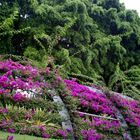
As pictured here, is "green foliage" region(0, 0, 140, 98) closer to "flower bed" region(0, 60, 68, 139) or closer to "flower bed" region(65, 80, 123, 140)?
"flower bed" region(65, 80, 123, 140)

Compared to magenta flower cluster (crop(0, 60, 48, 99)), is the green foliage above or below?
above

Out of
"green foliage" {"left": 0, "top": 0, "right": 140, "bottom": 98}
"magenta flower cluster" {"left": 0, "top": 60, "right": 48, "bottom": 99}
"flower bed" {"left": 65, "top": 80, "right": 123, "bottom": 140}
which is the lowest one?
"flower bed" {"left": 65, "top": 80, "right": 123, "bottom": 140}

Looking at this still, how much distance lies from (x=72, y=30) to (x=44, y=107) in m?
6.79

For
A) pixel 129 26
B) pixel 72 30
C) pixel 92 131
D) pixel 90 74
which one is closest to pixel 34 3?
pixel 72 30

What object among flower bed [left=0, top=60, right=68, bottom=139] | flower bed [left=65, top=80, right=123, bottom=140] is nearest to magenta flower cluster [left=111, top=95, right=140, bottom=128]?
flower bed [left=65, top=80, right=123, bottom=140]

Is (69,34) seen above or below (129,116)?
above

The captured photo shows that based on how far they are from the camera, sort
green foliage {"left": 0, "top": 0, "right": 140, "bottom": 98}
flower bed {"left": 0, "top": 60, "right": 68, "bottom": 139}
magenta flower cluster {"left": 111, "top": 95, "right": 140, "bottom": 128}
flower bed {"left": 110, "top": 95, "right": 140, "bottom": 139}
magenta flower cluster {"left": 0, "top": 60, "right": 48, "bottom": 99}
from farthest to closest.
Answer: green foliage {"left": 0, "top": 0, "right": 140, "bottom": 98} → magenta flower cluster {"left": 111, "top": 95, "right": 140, "bottom": 128} → flower bed {"left": 110, "top": 95, "right": 140, "bottom": 139} → magenta flower cluster {"left": 0, "top": 60, "right": 48, "bottom": 99} → flower bed {"left": 0, "top": 60, "right": 68, "bottom": 139}

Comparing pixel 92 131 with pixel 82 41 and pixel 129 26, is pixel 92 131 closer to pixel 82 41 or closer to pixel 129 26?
pixel 82 41

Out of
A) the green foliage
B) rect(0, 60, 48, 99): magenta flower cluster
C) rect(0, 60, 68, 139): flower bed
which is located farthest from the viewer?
the green foliage

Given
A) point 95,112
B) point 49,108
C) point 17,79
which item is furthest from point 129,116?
point 17,79

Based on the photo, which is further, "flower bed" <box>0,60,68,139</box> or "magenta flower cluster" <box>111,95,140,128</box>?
"magenta flower cluster" <box>111,95,140,128</box>

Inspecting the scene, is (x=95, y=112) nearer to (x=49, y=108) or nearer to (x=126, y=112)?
(x=126, y=112)

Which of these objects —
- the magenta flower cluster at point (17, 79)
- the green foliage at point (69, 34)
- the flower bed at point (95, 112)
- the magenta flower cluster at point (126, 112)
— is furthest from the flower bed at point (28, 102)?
the green foliage at point (69, 34)

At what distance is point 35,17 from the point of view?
15406 mm
